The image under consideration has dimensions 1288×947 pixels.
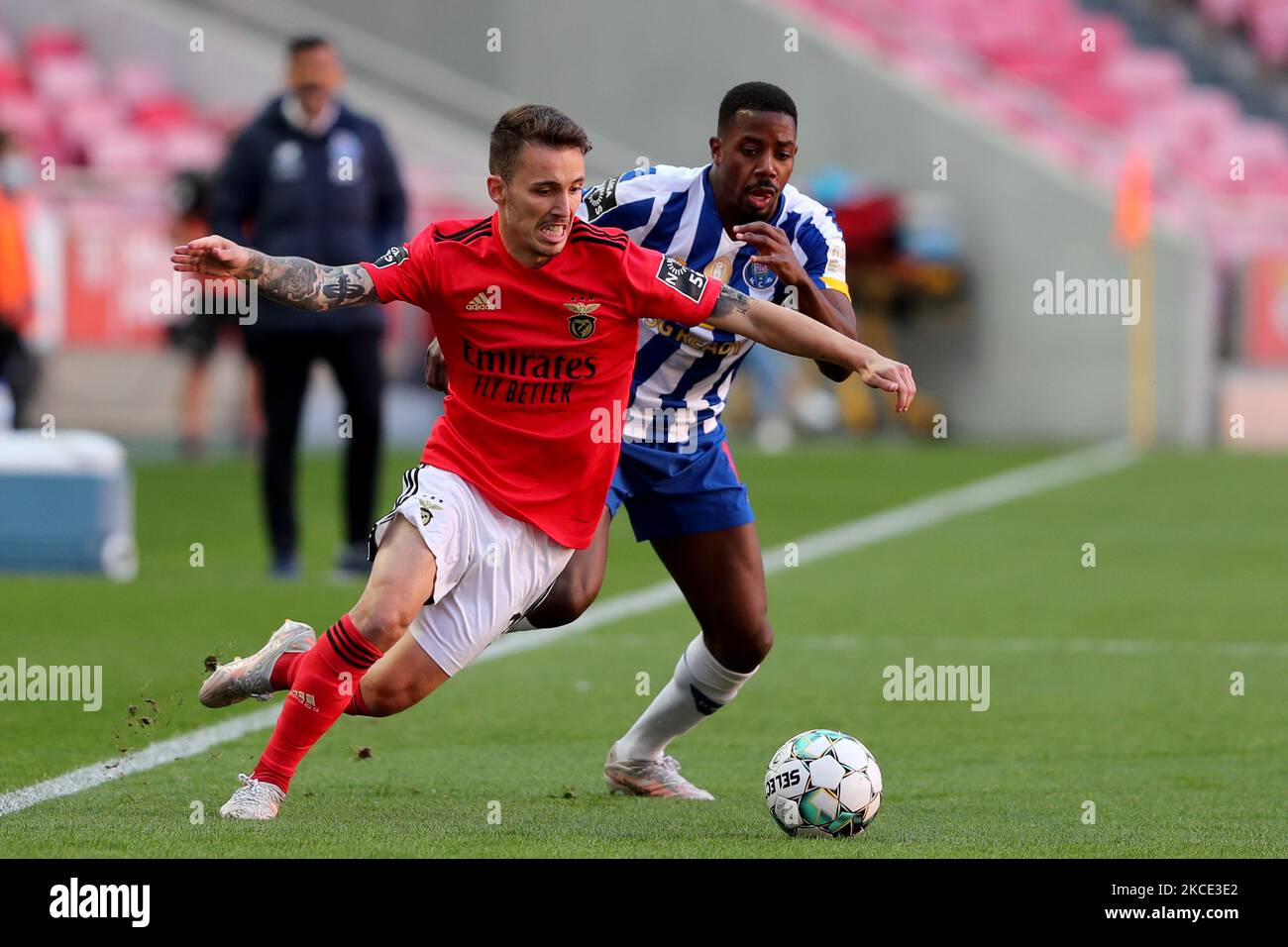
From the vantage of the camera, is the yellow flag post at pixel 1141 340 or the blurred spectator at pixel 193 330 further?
the yellow flag post at pixel 1141 340

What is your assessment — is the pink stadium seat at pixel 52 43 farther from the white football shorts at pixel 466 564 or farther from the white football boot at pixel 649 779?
the white football shorts at pixel 466 564

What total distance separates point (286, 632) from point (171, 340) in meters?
12.9

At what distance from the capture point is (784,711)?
7832mm

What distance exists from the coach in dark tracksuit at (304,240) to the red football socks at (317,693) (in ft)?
17.2

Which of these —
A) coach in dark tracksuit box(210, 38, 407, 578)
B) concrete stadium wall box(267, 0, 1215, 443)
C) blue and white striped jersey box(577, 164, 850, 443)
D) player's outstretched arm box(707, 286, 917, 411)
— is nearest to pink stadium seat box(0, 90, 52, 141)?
concrete stadium wall box(267, 0, 1215, 443)

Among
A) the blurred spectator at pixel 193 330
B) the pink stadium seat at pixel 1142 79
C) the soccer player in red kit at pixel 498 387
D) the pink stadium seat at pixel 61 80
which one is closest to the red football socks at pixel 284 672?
the soccer player in red kit at pixel 498 387

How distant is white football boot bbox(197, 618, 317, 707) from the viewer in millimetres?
5836

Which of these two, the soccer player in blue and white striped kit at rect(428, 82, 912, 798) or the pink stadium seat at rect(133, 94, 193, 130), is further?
the pink stadium seat at rect(133, 94, 193, 130)

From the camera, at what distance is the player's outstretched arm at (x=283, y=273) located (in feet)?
17.3

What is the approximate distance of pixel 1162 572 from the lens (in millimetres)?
12094

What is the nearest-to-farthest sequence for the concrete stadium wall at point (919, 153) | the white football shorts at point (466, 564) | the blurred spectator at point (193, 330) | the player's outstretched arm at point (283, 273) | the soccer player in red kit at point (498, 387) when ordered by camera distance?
the player's outstretched arm at point (283, 273) < the soccer player in red kit at point (498, 387) < the white football shorts at point (466, 564) < the blurred spectator at point (193, 330) < the concrete stadium wall at point (919, 153)

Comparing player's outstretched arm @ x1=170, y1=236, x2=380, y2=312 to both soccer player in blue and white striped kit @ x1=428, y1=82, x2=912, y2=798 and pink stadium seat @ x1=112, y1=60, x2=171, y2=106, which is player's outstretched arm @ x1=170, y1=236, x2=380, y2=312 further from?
pink stadium seat @ x1=112, y1=60, x2=171, y2=106

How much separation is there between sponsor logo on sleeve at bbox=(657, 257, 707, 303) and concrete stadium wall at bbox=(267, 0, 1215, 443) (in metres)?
15.9

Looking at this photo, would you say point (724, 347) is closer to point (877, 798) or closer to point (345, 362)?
point (877, 798)
